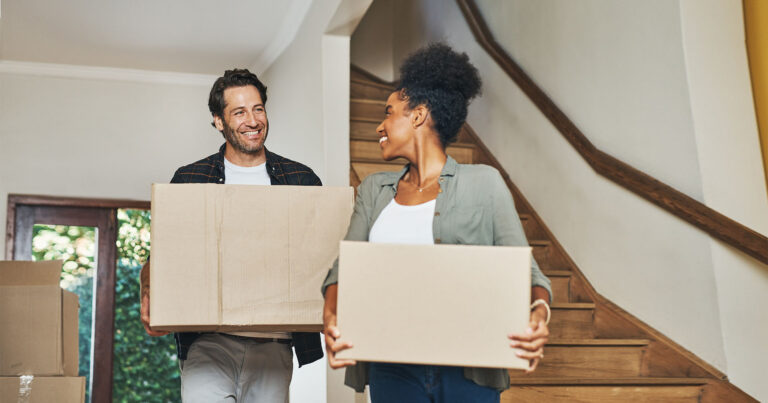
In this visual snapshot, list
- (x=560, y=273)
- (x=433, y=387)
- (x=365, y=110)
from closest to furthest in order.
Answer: (x=433, y=387) → (x=560, y=273) → (x=365, y=110)

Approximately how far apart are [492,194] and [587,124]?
6.32 ft

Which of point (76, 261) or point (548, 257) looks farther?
point (76, 261)

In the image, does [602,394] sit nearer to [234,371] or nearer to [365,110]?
[234,371]

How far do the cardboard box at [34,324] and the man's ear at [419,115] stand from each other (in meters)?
1.11

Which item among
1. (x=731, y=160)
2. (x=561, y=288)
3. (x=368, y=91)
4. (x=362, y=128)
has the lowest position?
(x=561, y=288)

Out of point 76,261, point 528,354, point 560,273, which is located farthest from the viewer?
point 76,261

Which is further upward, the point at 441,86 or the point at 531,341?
the point at 441,86

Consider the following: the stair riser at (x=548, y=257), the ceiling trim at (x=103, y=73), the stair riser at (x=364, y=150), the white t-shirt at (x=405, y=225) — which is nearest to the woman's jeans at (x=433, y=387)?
the white t-shirt at (x=405, y=225)

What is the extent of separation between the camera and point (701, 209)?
8.18ft

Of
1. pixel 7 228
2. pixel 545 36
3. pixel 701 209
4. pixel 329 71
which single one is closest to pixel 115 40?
pixel 7 228

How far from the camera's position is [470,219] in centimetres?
147


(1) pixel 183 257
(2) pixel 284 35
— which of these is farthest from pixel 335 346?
(2) pixel 284 35

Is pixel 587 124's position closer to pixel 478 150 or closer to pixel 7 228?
pixel 478 150

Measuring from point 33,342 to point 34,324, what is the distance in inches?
1.8
